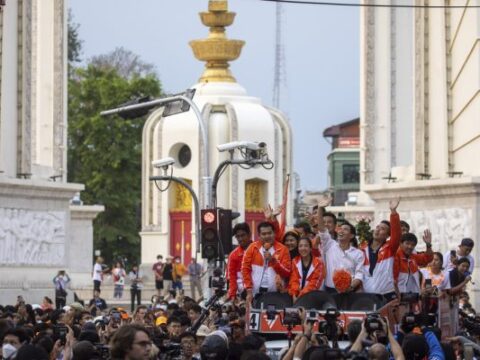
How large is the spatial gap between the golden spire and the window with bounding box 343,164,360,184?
3124 centimetres

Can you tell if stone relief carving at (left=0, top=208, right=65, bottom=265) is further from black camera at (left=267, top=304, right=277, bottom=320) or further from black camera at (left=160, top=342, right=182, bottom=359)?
black camera at (left=160, top=342, right=182, bottom=359)

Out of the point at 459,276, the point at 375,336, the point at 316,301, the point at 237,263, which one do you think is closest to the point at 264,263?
the point at 237,263

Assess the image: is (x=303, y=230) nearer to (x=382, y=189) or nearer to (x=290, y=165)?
(x=382, y=189)

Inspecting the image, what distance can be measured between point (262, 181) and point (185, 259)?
460 centimetres

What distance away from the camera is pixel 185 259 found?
7844 cm

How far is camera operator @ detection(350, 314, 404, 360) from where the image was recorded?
56.5ft

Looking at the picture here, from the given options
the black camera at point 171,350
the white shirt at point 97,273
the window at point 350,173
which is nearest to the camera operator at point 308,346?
the black camera at point 171,350

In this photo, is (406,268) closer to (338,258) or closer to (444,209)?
(338,258)

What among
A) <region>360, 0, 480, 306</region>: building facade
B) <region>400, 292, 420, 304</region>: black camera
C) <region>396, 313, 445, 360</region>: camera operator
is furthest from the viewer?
<region>360, 0, 480, 306</region>: building facade

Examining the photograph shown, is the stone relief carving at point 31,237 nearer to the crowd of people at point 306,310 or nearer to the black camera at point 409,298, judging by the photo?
the crowd of people at point 306,310

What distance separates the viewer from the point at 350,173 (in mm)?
116938

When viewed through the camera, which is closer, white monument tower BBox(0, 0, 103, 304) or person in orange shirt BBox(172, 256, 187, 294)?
white monument tower BBox(0, 0, 103, 304)

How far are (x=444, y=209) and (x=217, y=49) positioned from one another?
35.4 m

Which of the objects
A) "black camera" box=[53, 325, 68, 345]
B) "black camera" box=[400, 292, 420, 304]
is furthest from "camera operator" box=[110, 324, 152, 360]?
"black camera" box=[400, 292, 420, 304]
